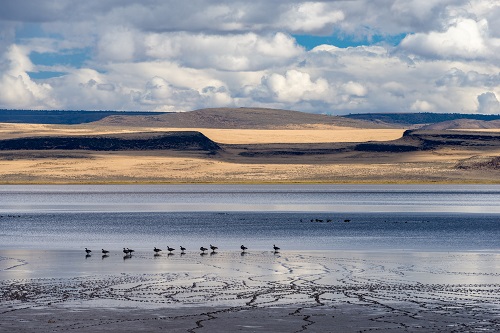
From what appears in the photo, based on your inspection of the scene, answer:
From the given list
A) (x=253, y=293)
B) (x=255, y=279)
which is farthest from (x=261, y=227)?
(x=253, y=293)

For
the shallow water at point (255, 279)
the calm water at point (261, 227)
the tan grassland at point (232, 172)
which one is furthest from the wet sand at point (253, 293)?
the tan grassland at point (232, 172)

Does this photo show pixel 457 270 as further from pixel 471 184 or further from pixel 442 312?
pixel 471 184

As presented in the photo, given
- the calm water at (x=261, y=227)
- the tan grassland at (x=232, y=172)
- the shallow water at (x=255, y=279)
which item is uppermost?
the tan grassland at (x=232, y=172)

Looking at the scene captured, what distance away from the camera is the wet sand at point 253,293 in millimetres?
22125

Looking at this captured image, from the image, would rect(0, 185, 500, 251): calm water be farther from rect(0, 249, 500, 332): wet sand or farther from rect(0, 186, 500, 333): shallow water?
rect(0, 249, 500, 332): wet sand

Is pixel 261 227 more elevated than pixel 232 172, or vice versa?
pixel 232 172

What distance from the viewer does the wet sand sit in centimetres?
2212

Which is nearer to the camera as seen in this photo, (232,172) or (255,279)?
(255,279)

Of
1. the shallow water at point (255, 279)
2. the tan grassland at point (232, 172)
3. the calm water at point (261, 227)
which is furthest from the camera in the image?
the tan grassland at point (232, 172)

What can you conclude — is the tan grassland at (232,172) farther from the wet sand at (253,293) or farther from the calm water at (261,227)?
the wet sand at (253,293)

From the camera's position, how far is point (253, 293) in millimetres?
27438

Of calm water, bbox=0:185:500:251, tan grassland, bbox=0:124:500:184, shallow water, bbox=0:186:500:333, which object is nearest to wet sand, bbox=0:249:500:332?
shallow water, bbox=0:186:500:333

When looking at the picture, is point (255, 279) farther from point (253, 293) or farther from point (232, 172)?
point (232, 172)

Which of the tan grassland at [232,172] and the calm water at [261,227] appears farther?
the tan grassland at [232,172]
